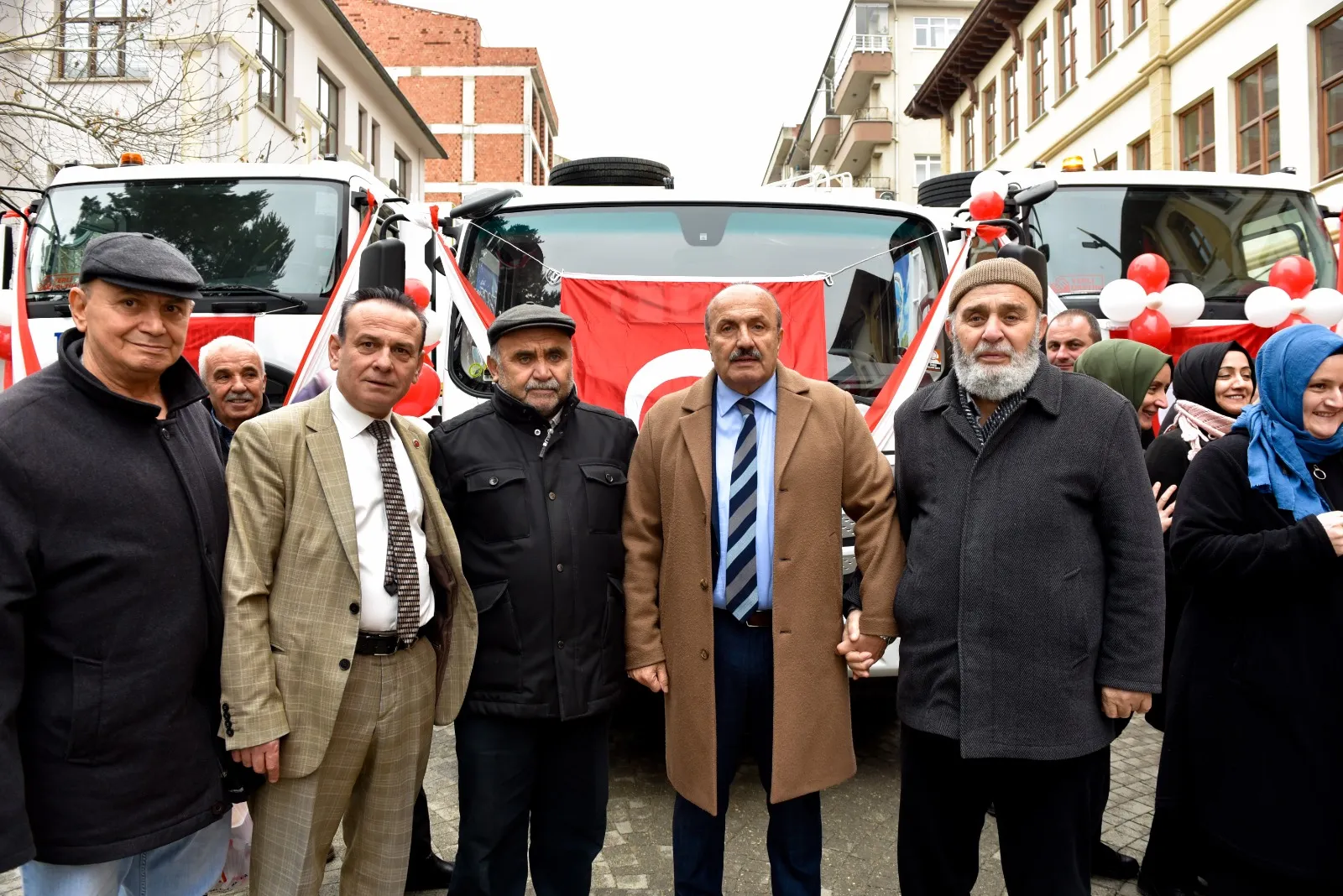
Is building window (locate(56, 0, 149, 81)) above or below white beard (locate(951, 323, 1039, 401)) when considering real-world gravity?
above

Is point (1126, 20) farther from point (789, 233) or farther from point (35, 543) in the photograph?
point (35, 543)

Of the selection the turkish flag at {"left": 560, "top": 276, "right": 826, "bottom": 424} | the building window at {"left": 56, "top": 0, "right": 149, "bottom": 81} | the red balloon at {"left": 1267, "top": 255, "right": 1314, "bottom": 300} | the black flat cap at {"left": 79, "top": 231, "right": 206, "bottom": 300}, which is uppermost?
the building window at {"left": 56, "top": 0, "right": 149, "bottom": 81}

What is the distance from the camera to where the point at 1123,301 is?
570cm

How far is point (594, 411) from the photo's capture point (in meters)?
2.98

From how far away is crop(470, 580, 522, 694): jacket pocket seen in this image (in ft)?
8.78

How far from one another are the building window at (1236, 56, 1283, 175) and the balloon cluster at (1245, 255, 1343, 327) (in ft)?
32.4

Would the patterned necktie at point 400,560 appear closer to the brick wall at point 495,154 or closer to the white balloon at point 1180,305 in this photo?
the white balloon at point 1180,305

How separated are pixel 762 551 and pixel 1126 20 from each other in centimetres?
2072

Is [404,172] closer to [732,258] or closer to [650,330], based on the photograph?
[732,258]

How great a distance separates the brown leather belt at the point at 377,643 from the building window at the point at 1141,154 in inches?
768

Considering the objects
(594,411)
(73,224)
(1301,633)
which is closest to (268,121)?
(73,224)

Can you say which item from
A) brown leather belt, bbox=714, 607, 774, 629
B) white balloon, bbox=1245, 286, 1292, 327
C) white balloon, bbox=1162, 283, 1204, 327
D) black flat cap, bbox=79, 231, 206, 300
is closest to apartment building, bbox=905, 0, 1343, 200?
white balloon, bbox=1245, 286, 1292, 327

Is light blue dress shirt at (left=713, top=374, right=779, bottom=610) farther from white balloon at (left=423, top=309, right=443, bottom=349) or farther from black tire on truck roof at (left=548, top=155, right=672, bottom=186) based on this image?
black tire on truck roof at (left=548, top=155, right=672, bottom=186)

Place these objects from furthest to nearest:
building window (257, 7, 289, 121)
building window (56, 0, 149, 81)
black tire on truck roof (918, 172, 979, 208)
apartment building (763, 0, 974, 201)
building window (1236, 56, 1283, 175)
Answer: apartment building (763, 0, 974, 201) < building window (257, 7, 289, 121) < building window (1236, 56, 1283, 175) < building window (56, 0, 149, 81) < black tire on truck roof (918, 172, 979, 208)
